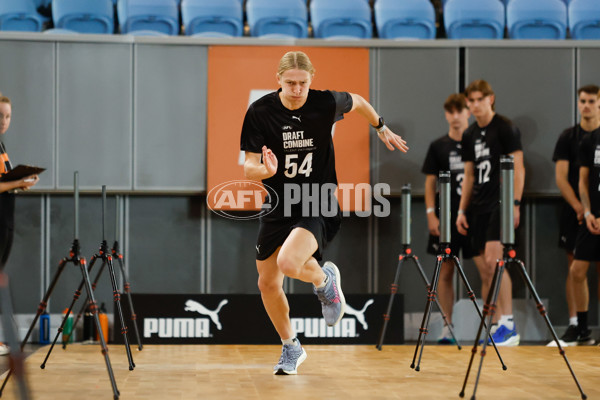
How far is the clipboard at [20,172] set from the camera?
14.3ft

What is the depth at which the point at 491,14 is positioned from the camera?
854 centimetres

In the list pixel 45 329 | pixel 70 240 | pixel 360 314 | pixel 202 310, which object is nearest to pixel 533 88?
pixel 360 314

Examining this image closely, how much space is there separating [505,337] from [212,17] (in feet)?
15.2

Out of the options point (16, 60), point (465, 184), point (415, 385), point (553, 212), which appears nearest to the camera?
point (415, 385)

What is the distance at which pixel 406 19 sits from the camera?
8.43 m

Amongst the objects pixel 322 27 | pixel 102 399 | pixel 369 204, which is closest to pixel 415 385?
pixel 102 399

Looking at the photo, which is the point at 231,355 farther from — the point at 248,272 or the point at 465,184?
the point at 465,184

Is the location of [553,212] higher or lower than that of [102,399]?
higher

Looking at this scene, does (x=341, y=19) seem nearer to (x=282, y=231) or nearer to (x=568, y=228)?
(x=568, y=228)

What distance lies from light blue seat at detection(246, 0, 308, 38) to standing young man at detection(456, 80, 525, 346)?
2333 mm

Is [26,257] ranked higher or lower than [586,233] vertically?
lower

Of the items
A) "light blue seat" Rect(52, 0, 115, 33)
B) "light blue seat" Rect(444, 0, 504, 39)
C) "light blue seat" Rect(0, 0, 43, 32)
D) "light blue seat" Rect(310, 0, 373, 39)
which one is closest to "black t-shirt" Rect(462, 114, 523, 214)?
"light blue seat" Rect(444, 0, 504, 39)

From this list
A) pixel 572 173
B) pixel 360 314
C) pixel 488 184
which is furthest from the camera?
pixel 572 173

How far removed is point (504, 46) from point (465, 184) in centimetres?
181
